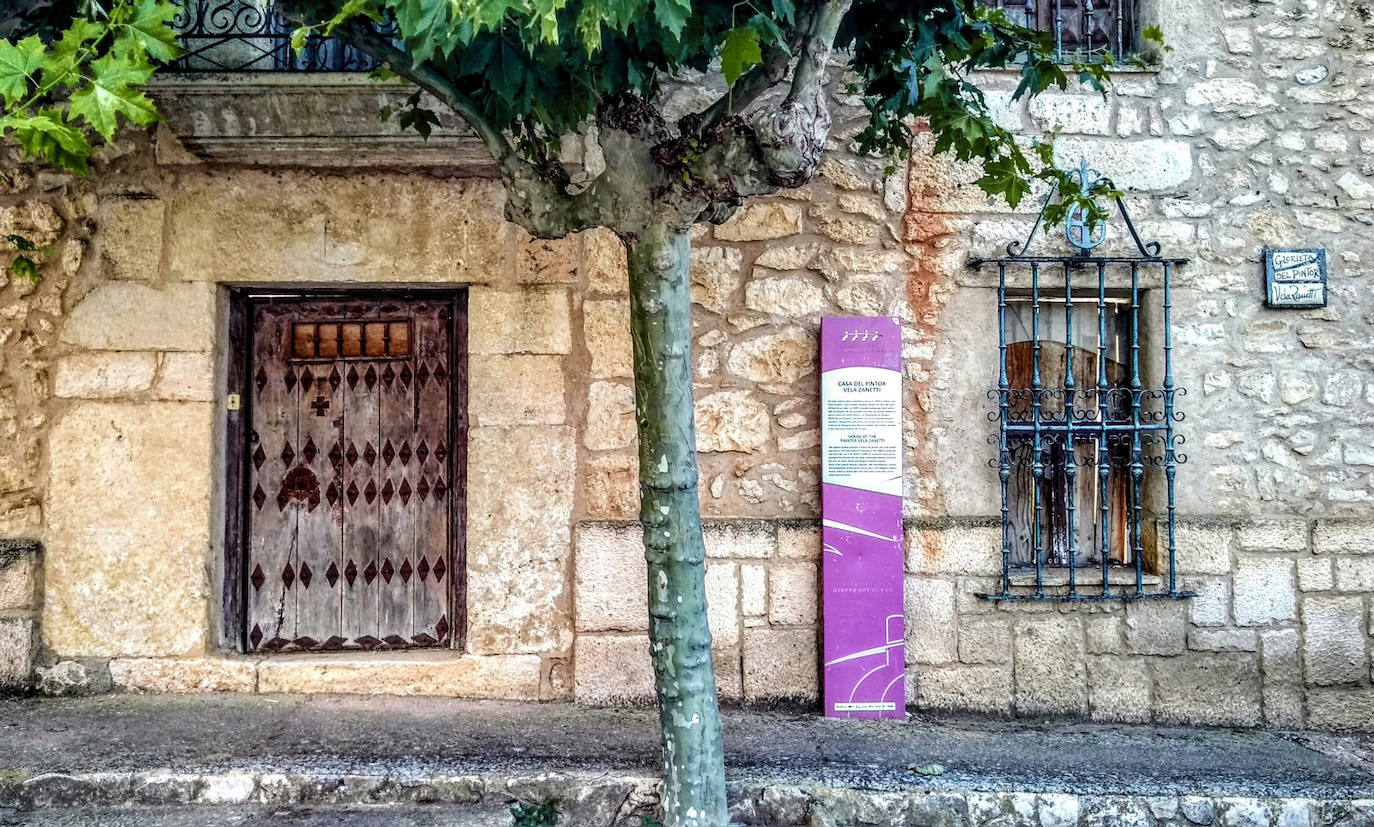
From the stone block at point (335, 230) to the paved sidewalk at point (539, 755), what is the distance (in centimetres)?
179

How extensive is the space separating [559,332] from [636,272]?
1.34 metres

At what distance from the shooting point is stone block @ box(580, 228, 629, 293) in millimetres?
3979

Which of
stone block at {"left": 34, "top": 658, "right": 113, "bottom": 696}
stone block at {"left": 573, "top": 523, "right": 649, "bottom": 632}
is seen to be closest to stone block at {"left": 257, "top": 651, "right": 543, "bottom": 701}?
stone block at {"left": 573, "top": 523, "right": 649, "bottom": 632}

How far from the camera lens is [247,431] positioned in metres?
4.18

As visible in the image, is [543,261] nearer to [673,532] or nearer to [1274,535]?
[673,532]

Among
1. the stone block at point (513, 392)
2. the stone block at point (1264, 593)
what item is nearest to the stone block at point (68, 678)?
the stone block at point (513, 392)

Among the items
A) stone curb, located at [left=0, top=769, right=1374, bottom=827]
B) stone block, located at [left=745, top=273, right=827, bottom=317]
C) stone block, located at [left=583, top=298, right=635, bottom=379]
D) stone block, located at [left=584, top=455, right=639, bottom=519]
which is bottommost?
stone curb, located at [left=0, top=769, right=1374, bottom=827]

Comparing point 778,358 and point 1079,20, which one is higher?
point 1079,20

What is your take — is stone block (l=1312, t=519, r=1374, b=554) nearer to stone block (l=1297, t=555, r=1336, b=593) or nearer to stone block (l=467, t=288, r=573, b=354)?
stone block (l=1297, t=555, r=1336, b=593)

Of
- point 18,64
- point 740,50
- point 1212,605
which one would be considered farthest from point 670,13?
point 1212,605

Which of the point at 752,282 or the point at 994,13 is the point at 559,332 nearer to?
the point at 752,282

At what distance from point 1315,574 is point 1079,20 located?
2.73 meters

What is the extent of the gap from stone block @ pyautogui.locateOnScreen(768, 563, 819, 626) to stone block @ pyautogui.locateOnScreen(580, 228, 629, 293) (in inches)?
55.8

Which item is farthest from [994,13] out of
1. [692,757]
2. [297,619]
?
[297,619]
